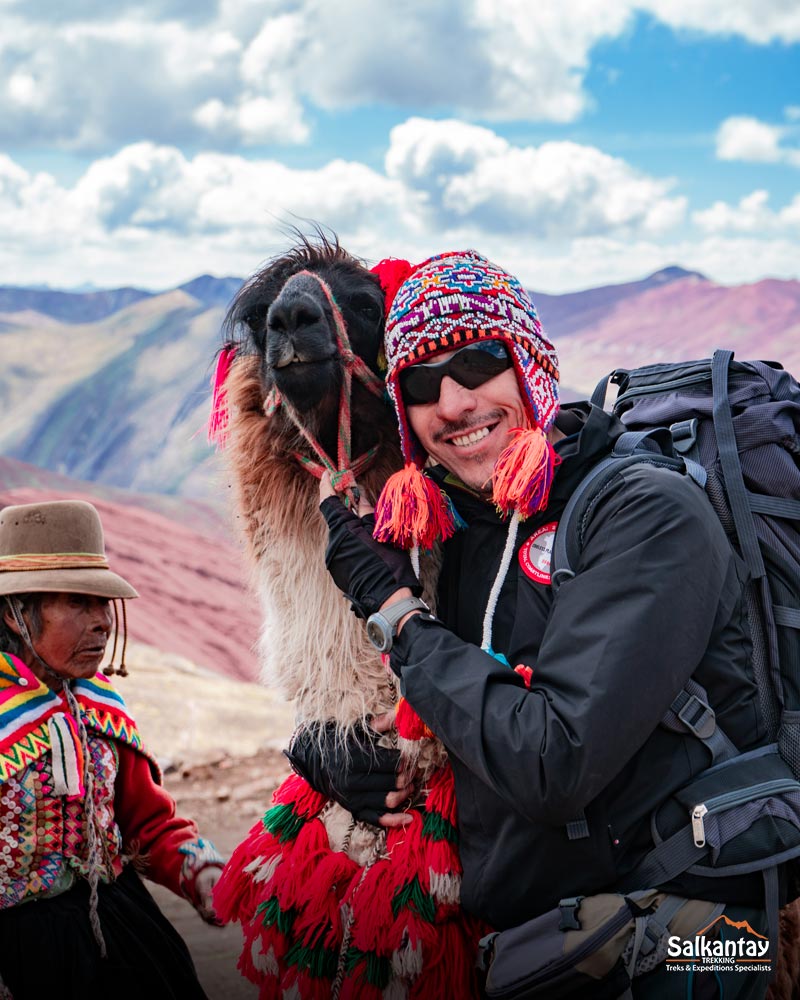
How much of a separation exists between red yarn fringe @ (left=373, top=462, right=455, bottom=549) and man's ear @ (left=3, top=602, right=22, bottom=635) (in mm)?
843

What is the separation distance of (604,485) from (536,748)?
Result: 430 millimetres

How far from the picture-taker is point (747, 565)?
1516 millimetres

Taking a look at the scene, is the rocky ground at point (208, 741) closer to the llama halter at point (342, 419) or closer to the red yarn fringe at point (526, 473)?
the llama halter at point (342, 419)

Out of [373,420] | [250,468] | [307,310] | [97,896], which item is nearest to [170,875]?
[97,896]

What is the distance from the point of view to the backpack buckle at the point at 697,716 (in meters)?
1.40

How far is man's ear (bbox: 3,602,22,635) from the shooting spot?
1.98 m

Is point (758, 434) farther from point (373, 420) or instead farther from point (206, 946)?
point (206, 946)

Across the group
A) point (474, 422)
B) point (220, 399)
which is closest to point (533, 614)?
point (474, 422)

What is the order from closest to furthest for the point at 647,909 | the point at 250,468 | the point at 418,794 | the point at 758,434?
the point at 647,909 → the point at 758,434 → the point at 418,794 → the point at 250,468

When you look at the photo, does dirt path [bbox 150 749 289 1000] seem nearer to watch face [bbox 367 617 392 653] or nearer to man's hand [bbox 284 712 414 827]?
man's hand [bbox 284 712 414 827]

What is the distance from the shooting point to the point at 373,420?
1979 mm

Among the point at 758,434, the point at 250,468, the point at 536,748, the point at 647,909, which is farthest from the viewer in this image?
the point at 250,468

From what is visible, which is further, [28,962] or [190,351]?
[190,351]

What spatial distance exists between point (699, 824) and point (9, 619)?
1421 mm
